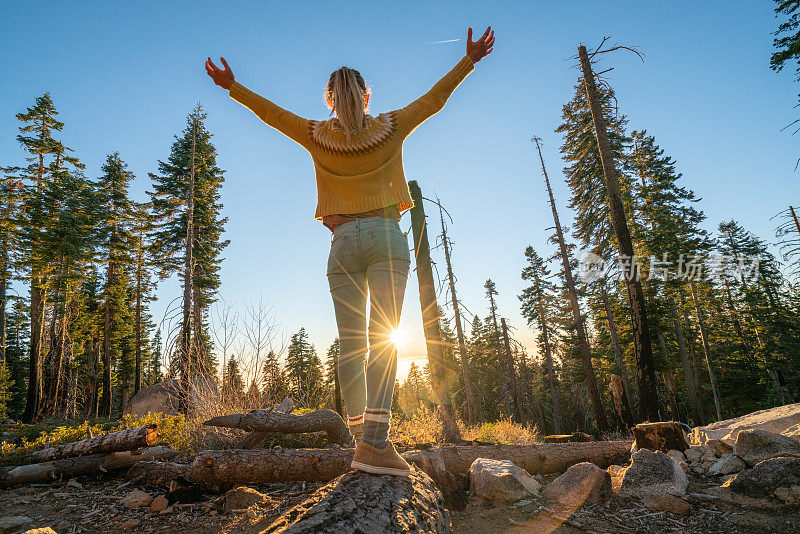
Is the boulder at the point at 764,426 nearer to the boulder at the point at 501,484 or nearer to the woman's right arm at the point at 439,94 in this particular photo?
the boulder at the point at 501,484

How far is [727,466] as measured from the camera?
3932 millimetres

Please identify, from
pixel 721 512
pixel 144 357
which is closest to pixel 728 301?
pixel 721 512

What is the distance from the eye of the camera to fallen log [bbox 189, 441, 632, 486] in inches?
148

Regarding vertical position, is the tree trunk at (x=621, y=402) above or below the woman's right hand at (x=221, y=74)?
below

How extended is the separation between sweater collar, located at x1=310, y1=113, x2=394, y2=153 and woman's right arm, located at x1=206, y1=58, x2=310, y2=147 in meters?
0.15

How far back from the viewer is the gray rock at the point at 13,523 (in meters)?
3.05

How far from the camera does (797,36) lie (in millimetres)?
11852

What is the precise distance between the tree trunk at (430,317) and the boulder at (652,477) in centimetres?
365

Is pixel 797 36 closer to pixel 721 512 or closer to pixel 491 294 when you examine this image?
pixel 721 512

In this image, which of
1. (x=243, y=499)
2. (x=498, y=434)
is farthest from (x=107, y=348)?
(x=243, y=499)

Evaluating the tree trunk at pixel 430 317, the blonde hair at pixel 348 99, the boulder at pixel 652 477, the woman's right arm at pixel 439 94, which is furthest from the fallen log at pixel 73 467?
the boulder at pixel 652 477

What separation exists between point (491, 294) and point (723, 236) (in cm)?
1992

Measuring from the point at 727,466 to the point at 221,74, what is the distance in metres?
6.03

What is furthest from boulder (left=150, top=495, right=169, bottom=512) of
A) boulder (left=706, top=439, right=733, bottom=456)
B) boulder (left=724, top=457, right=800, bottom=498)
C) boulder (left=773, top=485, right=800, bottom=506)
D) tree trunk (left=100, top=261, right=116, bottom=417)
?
tree trunk (left=100, top=261, right=116, bottom=417)
